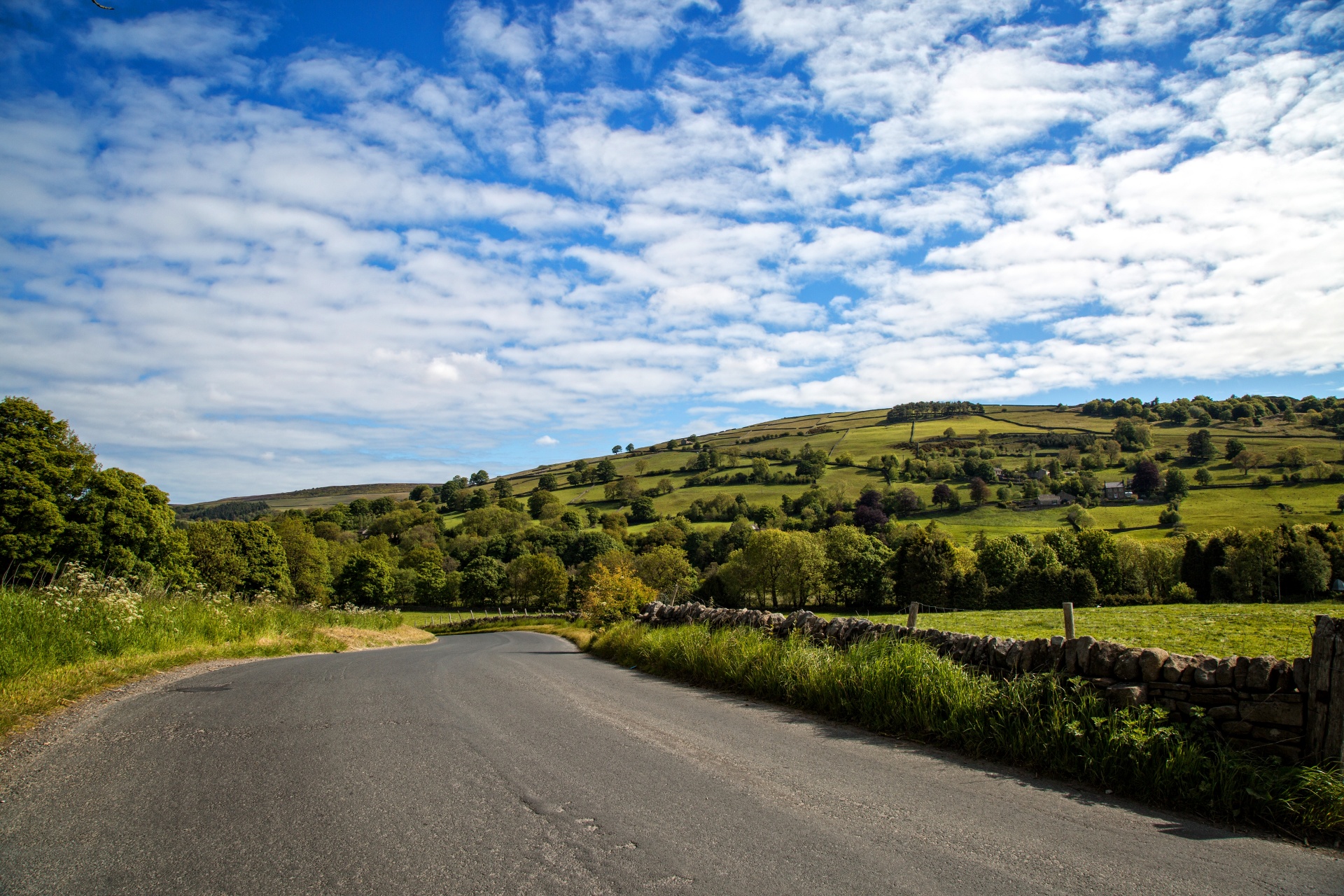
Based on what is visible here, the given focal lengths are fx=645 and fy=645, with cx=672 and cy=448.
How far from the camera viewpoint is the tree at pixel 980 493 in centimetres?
11331

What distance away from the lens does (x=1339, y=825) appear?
4.94 m

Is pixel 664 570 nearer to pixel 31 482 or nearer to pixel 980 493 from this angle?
pixel 980 493

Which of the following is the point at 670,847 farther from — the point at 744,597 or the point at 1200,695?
the point at 744,597

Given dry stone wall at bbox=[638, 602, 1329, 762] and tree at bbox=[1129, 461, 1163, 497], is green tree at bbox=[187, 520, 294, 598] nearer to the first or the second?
dry stone wall at bbox=[638, 602, 1329, 762]

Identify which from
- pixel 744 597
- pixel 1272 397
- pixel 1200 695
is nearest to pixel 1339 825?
pixel 1200 695

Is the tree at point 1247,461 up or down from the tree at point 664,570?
up

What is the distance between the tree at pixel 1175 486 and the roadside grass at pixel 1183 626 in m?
56.3

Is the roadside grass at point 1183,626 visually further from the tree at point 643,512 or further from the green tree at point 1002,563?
the tree at point 643,512

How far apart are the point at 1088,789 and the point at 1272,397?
21993cm

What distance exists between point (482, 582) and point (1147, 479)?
11314 centimetres

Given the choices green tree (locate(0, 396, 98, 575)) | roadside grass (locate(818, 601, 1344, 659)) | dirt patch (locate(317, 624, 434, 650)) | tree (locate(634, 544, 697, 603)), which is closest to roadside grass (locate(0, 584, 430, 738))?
dirt patch (locate(317, 624, 434, 650))

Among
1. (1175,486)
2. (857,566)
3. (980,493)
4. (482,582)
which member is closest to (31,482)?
(482,582)

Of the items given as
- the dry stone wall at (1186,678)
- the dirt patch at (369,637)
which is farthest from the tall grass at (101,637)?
the dry stone wall at (1186,678)

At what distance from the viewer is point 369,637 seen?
2562 cm
